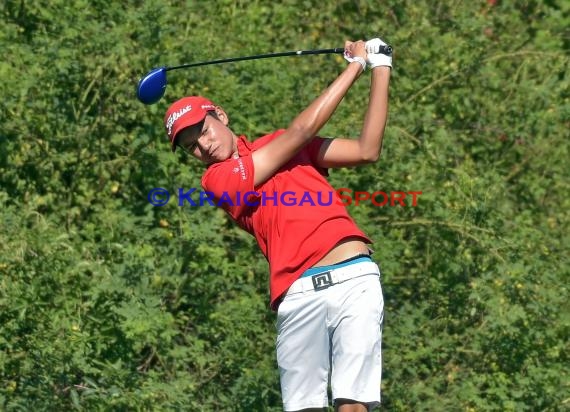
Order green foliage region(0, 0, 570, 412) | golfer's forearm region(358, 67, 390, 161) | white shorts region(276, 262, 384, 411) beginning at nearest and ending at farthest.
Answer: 1. white shorts region(276, 262, 384, 411)
2. golfer's forearm region(358, 67, 390, 161)
3. green foliage region(0, 0, 570, 412)

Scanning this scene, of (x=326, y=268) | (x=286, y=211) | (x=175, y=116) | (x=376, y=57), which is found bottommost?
(x=326, y=268)

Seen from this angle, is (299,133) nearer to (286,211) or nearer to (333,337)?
(286,211)

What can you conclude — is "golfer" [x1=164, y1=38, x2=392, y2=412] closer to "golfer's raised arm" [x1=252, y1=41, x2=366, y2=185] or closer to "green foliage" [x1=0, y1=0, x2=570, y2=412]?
"golfer's raised arm" [x1=252, y1=41, x2=366, y2=185]

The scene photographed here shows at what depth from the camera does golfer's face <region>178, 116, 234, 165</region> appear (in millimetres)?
5516

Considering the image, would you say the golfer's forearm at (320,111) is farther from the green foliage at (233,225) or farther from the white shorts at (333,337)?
the green foliage at (233,225)

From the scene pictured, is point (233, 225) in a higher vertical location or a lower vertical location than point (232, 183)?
higher

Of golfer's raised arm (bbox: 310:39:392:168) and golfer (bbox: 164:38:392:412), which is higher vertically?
golfer's raised arm (bbox: 310:39:392:168)

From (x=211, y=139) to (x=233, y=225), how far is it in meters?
2.51

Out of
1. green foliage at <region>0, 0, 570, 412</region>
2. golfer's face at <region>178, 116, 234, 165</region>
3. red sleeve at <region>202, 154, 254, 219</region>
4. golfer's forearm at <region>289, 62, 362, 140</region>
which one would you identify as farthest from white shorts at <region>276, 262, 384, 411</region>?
green foliage at <region>0, 0, 570, 412</region>

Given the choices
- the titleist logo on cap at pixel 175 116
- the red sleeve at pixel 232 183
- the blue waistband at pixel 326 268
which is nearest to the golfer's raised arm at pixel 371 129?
the red sleeve at pixel 232 183

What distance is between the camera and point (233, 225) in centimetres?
800

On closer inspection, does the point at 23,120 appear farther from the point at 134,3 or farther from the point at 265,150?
the point at 265,150

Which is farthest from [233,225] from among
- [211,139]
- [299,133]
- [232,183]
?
[299,133]

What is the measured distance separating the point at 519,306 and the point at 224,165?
2.57m
